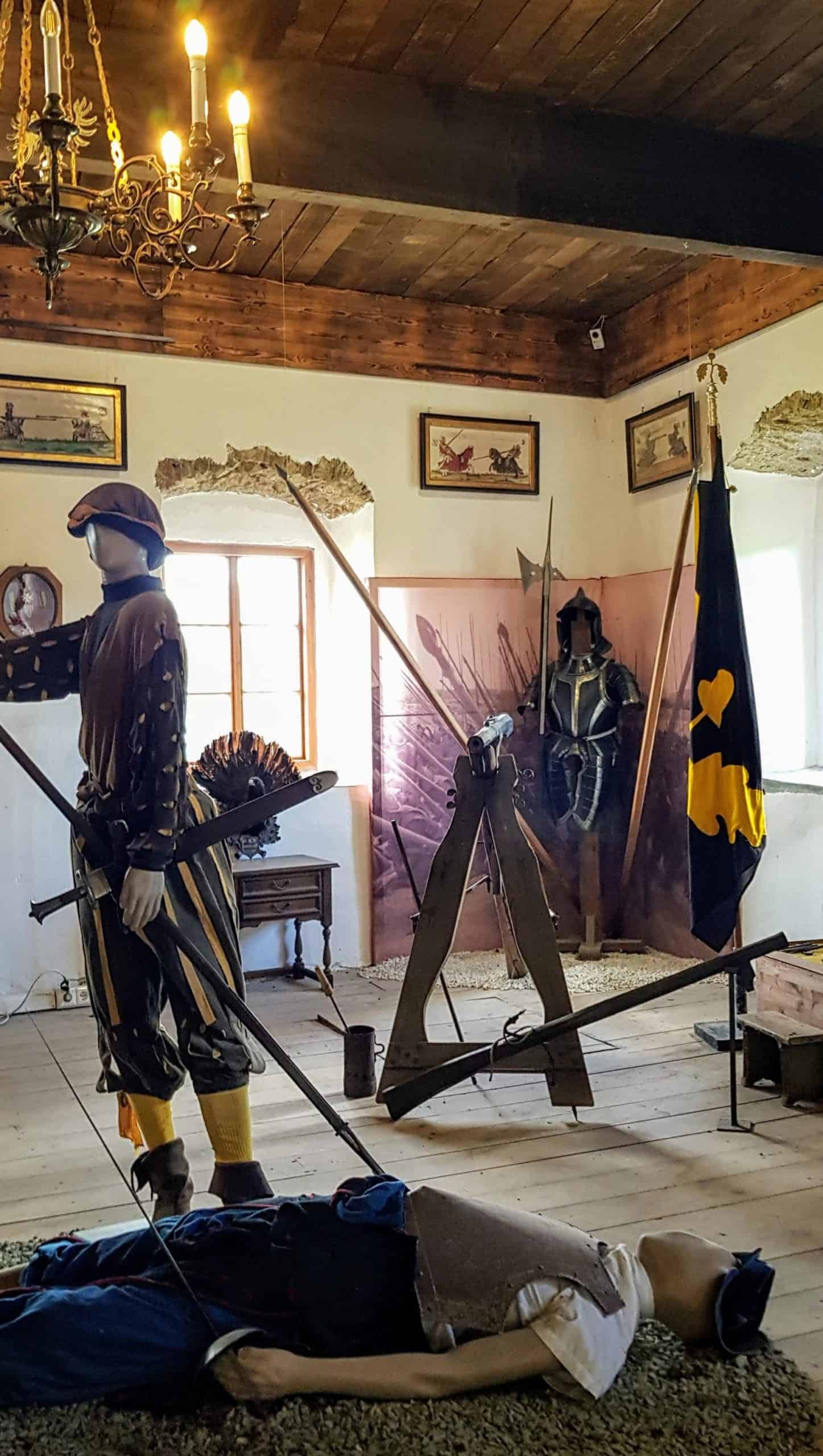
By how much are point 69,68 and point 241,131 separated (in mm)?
406

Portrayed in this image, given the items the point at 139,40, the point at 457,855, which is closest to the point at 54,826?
the point at 457,855

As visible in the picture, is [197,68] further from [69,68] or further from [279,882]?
[279,882]

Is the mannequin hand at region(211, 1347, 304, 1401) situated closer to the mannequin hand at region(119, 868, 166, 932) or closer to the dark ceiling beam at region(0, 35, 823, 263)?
the mannequin hand at region(119, 868, 166, 932)

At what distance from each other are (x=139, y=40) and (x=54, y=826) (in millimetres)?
2790

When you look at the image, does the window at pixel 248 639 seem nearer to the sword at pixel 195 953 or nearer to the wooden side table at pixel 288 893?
the wooden side table at pixel 288 893

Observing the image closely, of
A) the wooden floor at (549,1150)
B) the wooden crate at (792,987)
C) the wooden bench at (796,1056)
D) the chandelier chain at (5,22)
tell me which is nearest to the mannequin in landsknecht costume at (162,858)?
the wooden floor at (549,1150)

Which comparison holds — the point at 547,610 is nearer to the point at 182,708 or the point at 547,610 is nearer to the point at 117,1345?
the point at 182,708

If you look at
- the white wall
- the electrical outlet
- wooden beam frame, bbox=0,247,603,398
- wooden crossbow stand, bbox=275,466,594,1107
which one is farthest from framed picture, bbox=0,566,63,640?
wooden crossbow stand, bbox=275,466,594,1107

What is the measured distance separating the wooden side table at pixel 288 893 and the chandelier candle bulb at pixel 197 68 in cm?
291

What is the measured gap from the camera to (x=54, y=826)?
464cm

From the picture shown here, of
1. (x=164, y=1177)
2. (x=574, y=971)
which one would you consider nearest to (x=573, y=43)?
(x=164, y=1177)

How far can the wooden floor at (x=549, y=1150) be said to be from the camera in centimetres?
257

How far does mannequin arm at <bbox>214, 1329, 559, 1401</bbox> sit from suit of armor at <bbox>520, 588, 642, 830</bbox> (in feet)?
11.2

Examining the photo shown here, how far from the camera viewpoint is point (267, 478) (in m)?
5.07
